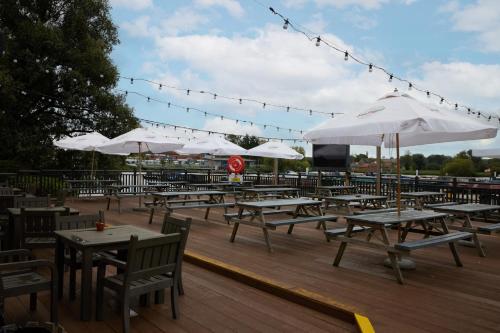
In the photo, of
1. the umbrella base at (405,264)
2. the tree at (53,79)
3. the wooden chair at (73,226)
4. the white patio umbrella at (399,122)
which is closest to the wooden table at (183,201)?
the wooden chair at (73,226)

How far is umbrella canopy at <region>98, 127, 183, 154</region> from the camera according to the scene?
10427mm

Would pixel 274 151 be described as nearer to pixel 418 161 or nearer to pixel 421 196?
pixel 421 196

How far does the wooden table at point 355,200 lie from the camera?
8211 mm

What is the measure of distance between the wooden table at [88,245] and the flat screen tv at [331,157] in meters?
8.75

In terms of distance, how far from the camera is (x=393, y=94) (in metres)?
5.24

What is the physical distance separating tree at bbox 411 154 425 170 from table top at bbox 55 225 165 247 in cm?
4615

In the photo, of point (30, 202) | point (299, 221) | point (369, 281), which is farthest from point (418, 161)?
point (30, 202)

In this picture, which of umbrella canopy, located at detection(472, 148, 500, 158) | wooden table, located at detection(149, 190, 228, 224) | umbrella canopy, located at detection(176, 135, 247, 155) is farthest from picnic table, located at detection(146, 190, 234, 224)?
umbrella canopy, located at detection(472, 148, 500, 158)

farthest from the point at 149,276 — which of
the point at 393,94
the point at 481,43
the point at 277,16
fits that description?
the point at 481,43

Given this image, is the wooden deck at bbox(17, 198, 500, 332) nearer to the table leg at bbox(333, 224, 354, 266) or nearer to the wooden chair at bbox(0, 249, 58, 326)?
the table leg at bbox(333, 224, 354, 266)

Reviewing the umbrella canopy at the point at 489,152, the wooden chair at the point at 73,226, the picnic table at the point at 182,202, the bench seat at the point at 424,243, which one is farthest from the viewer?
the umbrella canopy at the point at 489,152

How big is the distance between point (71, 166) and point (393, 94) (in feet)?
49.4

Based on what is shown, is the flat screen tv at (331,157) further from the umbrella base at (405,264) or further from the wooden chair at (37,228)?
the wooden chair at (37,228)

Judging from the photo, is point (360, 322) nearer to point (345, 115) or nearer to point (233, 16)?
point (345, 115)
